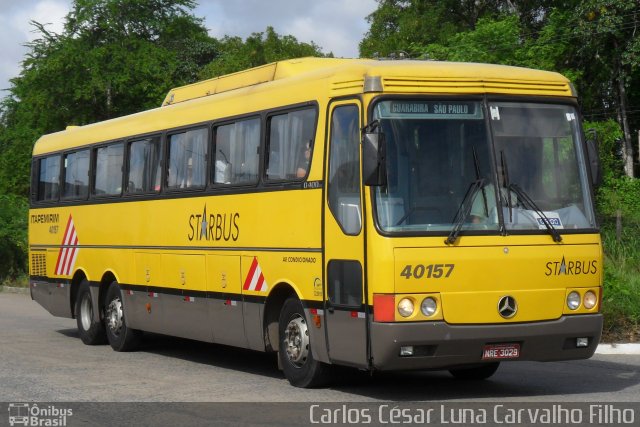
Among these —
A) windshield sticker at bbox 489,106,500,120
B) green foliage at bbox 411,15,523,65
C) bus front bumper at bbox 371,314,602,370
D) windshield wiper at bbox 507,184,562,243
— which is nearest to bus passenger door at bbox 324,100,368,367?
bus front bumper at bbox 371,314,602,370

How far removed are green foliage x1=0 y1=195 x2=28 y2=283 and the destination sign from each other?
26.9 m

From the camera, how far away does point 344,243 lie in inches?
446

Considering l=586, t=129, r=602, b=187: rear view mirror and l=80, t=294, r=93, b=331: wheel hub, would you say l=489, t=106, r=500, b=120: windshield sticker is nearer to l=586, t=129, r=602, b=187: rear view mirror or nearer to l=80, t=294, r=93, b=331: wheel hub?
l=586, t=129, r=602, b=187: rear view mirror

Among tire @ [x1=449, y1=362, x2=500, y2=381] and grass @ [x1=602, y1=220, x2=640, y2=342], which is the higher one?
grass @ [x1=602, y1=220, x2=640, y2=342]

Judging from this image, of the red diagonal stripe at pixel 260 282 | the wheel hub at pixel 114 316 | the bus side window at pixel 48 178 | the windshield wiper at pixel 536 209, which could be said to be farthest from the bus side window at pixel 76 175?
the windshield wiper at pixel 536 209

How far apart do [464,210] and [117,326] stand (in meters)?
7.53

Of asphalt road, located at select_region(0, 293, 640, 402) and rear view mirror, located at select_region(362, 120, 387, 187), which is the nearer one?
rear view mirror, located at select_region(362, 120, 387, 187)

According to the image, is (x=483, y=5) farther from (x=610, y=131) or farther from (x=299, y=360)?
(x=299, y=360)

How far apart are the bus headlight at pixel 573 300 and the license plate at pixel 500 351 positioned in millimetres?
677

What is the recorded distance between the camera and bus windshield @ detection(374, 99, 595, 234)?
36.1ft

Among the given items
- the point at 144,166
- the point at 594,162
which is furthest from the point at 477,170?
the point at 144,166

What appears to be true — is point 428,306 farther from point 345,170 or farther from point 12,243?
point 12,243

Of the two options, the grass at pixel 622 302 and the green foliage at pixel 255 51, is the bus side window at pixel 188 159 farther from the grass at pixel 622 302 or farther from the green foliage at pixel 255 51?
the green foliage at pixel 255 51

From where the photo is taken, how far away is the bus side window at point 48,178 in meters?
19.8
